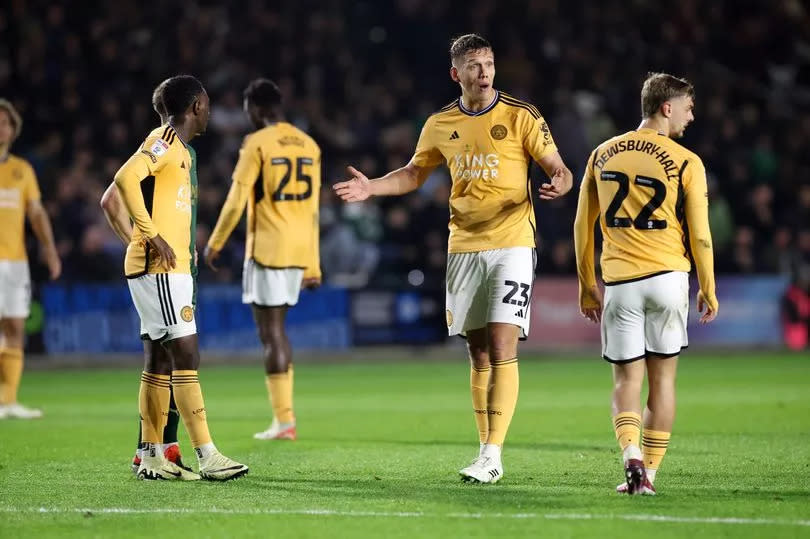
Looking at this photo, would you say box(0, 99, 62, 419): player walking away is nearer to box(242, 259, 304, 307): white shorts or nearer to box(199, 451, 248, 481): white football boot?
box(242, 259, 304, 307): white shorts

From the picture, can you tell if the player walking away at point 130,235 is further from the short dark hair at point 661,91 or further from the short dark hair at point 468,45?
the short dark hair at point 661,91

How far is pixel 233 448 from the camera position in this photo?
10172 mm

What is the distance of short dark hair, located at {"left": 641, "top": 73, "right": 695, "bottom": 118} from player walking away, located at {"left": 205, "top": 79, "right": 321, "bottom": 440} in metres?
4.22

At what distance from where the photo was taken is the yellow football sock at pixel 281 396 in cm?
1089

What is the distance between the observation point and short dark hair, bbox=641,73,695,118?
764 cm

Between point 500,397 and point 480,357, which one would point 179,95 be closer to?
point 480,357

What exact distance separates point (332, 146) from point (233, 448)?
12466 mm

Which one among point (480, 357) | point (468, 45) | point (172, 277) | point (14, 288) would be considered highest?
point (468, 45)

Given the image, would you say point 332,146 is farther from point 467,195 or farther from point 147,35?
point 467,195

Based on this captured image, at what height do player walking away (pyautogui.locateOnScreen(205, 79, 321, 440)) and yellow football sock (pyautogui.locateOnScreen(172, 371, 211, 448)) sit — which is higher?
player walking away (pyautogui.locateOnScreen(205, 79, 321, 440))

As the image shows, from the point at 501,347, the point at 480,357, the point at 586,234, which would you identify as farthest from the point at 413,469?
the point at 586,234

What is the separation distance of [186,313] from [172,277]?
0.82ft

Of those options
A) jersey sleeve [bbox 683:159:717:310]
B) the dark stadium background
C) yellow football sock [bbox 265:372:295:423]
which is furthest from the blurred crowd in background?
jersey sleeve [bbox 683:159:717:310]

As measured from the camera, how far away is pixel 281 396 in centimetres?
1098
